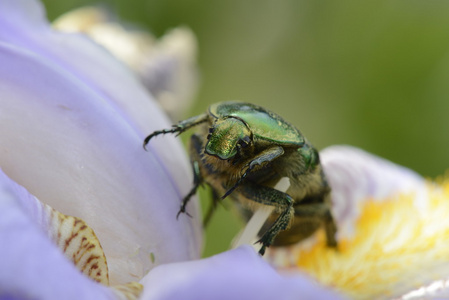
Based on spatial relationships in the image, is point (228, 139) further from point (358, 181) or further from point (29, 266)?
point (358, 181)

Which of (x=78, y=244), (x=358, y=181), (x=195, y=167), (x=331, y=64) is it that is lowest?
(x=78, y=244)

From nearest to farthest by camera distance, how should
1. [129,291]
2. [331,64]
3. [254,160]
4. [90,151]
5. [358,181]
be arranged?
[129,291], [254,160], [90,151], [358,181], [331,64]

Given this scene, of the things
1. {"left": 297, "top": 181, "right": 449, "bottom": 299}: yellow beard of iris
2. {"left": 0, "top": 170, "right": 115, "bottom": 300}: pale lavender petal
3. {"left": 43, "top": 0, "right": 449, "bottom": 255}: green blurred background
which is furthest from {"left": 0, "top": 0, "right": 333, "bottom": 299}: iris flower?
{"left": 43, "top": 0, "right": 449, "bottom": 255}: green blurred background

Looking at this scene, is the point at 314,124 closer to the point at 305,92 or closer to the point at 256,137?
the point at 305,92

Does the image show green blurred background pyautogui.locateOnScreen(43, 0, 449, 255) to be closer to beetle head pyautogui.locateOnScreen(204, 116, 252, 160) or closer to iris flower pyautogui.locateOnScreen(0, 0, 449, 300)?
iris flower pyautogui.locateOnScreen(0, 0, 449, 300)

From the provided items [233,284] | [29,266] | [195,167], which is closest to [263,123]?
[195,167]

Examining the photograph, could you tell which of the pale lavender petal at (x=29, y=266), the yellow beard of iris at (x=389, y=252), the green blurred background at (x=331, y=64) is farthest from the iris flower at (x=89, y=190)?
the green blurred background at (x=331, y=64)
